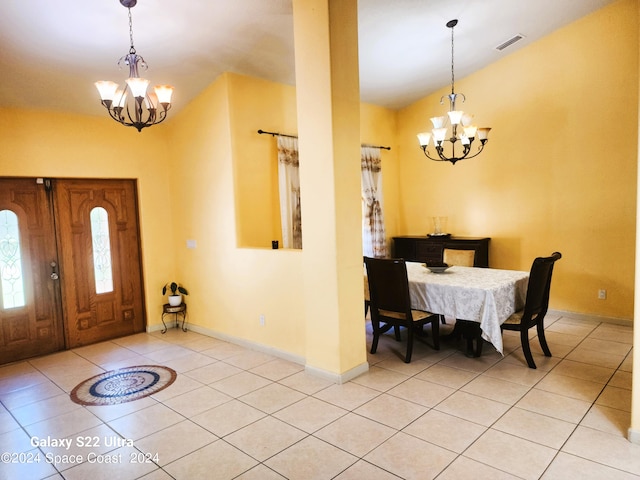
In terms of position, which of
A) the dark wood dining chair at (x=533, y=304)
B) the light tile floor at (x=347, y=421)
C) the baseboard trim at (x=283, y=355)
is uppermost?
the dark wood dining chair at (x=533, y=304)

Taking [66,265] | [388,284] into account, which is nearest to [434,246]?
[388,284]

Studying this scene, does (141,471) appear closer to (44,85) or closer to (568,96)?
(44,85)

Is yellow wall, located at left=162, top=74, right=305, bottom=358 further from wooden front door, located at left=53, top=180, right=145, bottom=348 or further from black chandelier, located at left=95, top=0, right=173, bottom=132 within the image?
black chandelier, located at left=95, top=0, right=173, bottom=132

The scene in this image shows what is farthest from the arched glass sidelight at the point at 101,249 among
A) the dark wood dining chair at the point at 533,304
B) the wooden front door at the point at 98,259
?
the dark wood dining chair at the point at 533,304

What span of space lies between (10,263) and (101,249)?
0.89 m

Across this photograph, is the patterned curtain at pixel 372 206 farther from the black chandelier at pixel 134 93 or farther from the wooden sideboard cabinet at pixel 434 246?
the black chandelier at pixel 134 93

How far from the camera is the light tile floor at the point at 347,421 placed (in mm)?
2305

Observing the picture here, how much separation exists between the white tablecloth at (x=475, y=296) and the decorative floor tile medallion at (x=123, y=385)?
95.7 inches

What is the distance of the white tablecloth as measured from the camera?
135 inches

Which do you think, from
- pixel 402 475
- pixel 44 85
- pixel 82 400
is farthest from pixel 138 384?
pixel 44 85

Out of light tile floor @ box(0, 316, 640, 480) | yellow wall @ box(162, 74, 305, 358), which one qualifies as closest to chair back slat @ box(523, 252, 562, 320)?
light tile floor @ box(0, 316, 640, 480)

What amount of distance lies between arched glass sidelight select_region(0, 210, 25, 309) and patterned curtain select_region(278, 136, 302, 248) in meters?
2.78

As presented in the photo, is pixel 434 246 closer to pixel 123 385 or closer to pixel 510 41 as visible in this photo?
pixel 510 41

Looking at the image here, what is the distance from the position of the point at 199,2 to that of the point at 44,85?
192 cm
